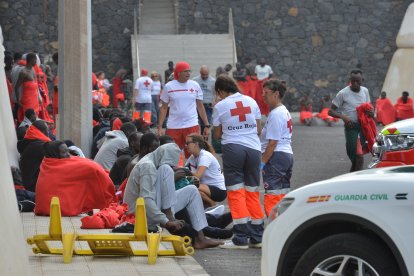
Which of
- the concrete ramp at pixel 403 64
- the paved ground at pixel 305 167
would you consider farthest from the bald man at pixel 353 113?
the concrete ramp at pixel 403 64

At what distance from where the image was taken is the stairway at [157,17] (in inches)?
1750

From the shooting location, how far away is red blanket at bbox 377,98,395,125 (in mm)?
36000

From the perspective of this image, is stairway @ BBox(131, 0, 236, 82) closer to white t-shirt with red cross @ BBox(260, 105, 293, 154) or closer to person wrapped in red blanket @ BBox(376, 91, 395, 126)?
person wrapped in red blanket @ BBox(376, 91, 395, 126)

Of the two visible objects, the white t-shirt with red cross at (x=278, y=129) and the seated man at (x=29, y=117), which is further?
the seated man at (x=29, y=117)

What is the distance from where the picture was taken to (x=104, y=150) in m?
16.6

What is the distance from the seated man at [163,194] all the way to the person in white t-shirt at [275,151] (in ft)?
2.44

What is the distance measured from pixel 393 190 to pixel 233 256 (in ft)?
13.9

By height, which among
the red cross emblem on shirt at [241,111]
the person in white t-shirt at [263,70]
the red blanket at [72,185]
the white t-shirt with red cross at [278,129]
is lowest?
the red blanket at [72,185]

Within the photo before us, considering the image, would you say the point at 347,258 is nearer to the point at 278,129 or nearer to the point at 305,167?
the point at 278,129

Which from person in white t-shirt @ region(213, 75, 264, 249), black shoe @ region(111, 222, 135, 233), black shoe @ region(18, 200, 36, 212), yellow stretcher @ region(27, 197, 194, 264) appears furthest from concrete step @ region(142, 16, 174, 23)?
yellow stretcher @ region(27, 197, 194, 264)

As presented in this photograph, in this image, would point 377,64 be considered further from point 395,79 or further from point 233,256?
point 233,256

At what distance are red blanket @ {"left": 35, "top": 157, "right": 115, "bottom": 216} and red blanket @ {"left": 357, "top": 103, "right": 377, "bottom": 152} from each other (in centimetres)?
543

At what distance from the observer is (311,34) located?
45.7 meters

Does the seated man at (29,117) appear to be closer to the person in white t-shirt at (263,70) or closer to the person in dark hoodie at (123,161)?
the person in dark hoodie at (123,161)
